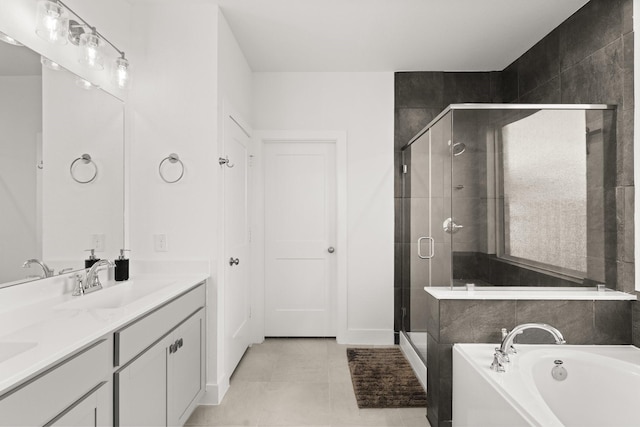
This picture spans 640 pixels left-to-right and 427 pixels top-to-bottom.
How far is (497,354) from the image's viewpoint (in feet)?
5.97

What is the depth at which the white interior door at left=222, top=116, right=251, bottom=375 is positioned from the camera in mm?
2750

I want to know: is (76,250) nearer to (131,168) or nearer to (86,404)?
(131,168)

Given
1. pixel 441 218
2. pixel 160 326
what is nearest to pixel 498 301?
pixel 441 218

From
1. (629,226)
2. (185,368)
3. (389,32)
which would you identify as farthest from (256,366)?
(389,32)

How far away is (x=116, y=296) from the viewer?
2.07 m

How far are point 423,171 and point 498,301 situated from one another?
1.17m

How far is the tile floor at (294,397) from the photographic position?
2350 millimetres

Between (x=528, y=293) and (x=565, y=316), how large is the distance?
0.75ft

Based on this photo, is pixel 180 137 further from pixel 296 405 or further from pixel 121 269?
pixel 296 405

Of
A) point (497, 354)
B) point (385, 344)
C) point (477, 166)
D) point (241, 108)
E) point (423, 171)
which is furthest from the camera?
point (385, 344)

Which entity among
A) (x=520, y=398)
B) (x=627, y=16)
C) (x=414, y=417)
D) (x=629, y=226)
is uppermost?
(x=627, y=16)

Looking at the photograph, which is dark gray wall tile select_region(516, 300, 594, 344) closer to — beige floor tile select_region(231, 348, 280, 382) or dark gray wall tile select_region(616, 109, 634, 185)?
dark gray wall tile select_region(616, 109, 634, 185)

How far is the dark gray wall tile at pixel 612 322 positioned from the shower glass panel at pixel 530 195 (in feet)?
0.53

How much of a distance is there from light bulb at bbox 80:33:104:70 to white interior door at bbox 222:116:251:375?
2.76 feet
